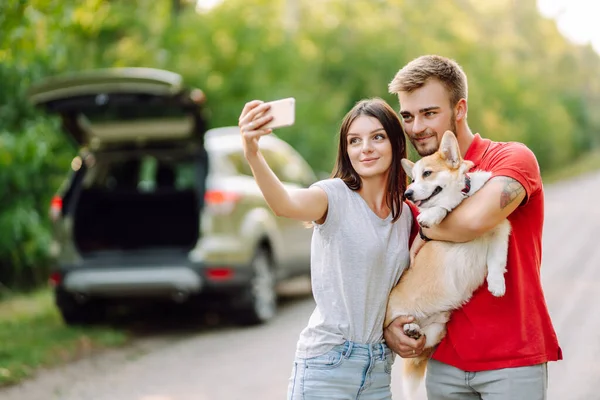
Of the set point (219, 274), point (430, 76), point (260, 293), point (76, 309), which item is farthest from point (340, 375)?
point (76, 309)

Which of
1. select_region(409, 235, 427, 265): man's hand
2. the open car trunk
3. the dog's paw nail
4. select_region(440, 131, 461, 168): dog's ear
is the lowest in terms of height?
the open car trunk

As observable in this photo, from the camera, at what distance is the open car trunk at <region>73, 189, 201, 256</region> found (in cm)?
919

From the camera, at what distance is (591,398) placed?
6195 millimetres

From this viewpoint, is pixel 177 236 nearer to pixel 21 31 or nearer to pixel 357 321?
pixel 21 31

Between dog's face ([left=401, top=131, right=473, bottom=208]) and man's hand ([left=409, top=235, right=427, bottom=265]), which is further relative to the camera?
man's hand ([left=409, top=235, right=427, bottom=265])

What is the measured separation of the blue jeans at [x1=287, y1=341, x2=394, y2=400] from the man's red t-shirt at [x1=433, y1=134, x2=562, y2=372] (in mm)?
295

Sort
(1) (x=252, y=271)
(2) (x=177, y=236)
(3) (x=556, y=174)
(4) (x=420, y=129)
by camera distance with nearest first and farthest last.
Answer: (4) (x=420, y=129)
(1) (x=252, y=271)
(2) (x=177, y=236)
(3) (x=556, y=174)

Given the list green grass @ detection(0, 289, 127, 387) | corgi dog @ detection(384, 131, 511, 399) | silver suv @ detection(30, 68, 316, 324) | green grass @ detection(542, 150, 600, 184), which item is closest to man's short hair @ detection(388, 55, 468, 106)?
corgi dog @ detection(384, 131, 511, 399)

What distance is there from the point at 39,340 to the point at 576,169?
4301cm

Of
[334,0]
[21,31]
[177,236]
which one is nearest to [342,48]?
[334,0]

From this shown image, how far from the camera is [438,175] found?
3137 millimetres

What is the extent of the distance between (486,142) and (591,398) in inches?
149

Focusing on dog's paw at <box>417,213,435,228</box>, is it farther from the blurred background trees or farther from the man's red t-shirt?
the blurred background trees

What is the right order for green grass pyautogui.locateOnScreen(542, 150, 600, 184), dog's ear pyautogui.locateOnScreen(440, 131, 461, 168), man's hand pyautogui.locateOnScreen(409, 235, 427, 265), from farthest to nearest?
green grass pyautogui.locateOnScreen(542, 150, 600, 184), man's hand pyautogui.locateOnScreen(409, 235, 427, 265), dog's ear pyautogui.locateOnScreen(440, 131, 461, 168)
